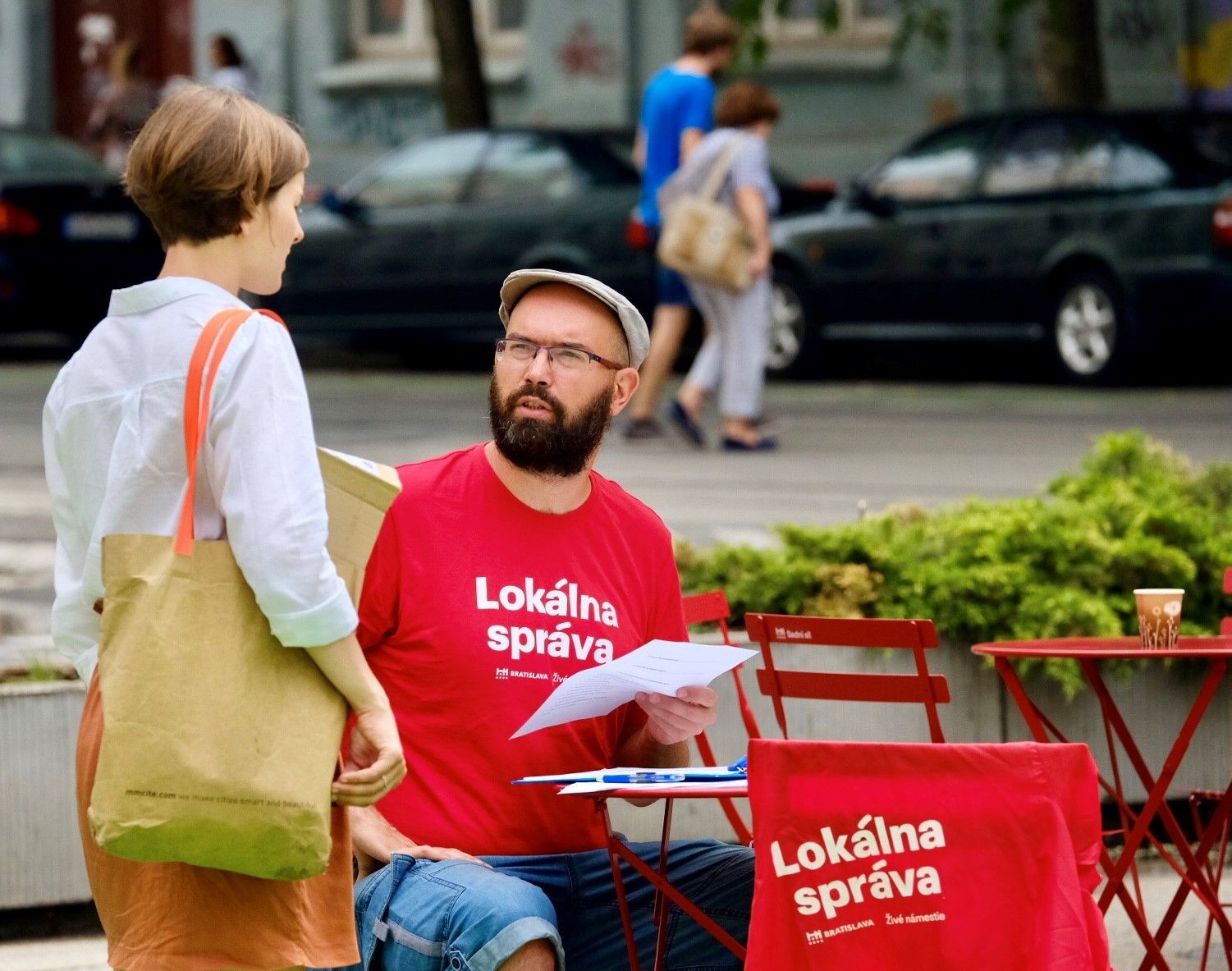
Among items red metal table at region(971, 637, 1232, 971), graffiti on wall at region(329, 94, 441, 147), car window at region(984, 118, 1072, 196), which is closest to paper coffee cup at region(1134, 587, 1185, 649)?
red metal table at region(971, 637, 1232, 971)

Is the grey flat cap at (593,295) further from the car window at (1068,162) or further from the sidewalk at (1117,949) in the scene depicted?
the car window at (1068,162)

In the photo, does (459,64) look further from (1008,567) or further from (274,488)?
(274,488)

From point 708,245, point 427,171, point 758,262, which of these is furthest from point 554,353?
point 427,171

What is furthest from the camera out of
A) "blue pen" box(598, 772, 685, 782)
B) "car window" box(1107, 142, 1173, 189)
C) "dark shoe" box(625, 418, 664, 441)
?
"car window" box(1107, 142, 1173, 189)

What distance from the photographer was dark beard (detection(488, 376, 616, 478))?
3.75m

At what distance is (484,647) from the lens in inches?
144

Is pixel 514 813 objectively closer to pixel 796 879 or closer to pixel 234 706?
pixel 796 879

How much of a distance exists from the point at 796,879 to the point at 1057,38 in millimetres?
15478

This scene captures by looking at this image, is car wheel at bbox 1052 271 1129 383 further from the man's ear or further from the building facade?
the man's ear

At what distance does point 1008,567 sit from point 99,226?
12363 millimetres

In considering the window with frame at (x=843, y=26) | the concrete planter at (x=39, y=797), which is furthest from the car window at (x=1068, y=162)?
the concrete planter at (x=39, y=797)

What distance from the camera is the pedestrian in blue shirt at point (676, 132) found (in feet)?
38.6

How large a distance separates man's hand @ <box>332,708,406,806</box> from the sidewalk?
6.51ft

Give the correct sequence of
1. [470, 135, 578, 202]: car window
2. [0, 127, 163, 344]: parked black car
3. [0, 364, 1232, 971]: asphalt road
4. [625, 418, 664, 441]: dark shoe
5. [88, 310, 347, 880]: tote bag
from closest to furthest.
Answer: [88, 310, 347, 880]: tote bag
[0, 364, 1232, 971]: asphalt road
[625, 418, 664, 441]: dark shoe
[470, 135, 578, 202]: car window
[0, 127, 163, 344]: parked black car
